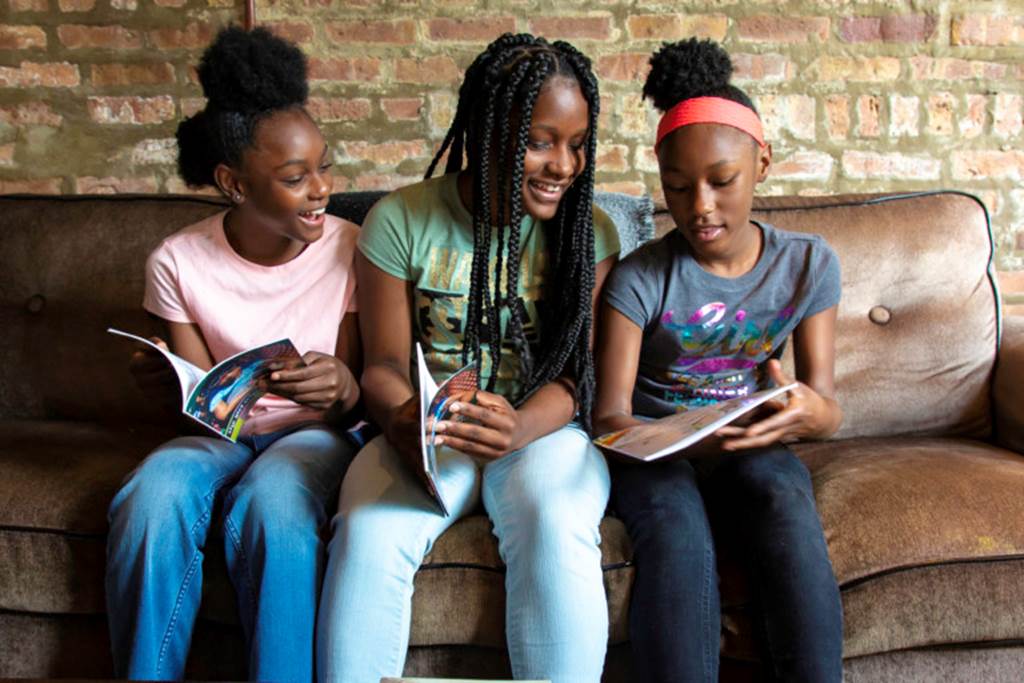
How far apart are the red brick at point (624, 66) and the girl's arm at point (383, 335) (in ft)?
3.72

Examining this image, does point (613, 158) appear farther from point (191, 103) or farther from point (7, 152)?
point (7, 152)

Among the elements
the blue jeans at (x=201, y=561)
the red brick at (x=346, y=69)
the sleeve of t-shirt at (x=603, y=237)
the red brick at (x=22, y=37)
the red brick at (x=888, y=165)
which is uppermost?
the red brick at (x=22, y=37)

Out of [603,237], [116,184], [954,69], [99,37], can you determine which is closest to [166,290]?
[603,237]

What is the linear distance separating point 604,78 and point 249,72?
1169 mm

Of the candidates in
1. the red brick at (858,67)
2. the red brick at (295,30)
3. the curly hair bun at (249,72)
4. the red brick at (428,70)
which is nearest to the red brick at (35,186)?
the red brick at (295,30)

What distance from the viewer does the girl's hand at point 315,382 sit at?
4.93 ft

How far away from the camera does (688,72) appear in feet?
5.26

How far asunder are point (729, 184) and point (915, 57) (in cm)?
127

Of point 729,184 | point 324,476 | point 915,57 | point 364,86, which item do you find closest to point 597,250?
point 729,184

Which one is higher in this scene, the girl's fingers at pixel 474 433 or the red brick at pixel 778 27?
the red brick at pixel 778 27

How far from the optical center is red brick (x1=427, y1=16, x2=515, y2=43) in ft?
8.13

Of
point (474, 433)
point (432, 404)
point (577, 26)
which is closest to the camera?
point (432, 404)

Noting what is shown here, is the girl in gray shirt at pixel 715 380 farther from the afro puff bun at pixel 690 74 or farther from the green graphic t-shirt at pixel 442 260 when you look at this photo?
the green graphic t-shirt at pixel 442 260

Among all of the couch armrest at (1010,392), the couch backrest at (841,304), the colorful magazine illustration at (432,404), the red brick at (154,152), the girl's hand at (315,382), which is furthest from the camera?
the red brick at (154,152)
